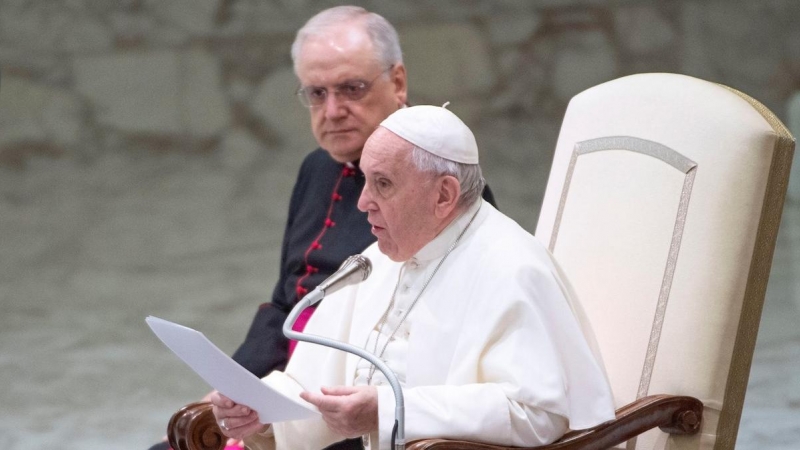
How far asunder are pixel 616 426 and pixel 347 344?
2.06ft

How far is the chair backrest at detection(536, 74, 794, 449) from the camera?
7.81ft

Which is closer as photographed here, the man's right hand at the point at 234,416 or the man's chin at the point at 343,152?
the man's right hand at the point at 234,416

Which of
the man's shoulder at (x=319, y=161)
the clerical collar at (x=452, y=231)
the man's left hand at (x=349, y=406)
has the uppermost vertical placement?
the man's shoulder at (x=319, y=161)

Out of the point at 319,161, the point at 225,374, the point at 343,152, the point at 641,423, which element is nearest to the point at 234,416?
the point at 225,374

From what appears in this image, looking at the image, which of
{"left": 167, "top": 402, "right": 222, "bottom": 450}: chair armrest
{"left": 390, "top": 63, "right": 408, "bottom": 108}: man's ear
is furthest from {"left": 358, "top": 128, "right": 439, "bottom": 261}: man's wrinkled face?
{"left": 390, "top": 63, "right": 408, "bottom": 108}: man's ear

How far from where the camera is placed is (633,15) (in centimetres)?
932

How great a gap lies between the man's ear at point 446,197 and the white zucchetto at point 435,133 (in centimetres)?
5

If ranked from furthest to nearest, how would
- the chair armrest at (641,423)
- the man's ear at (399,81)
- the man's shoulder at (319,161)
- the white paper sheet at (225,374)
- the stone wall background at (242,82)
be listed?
the stone wall background at (242,82) → the man's shoulder at (319,161) → the man's ear at (399,81) → the chair armrest at (641,423) → the white paper sheet at (225,374)

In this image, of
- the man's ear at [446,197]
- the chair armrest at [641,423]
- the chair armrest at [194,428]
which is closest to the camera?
the chair armrest at [641,423]

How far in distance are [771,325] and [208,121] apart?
524 cm

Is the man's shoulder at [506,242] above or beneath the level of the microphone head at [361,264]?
above

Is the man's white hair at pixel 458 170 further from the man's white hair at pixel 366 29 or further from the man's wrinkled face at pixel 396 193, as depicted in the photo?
the man's white hair at pixel 366 29

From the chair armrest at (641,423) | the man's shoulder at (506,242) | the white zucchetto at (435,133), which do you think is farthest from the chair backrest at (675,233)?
the white zucchetto at (435,133)

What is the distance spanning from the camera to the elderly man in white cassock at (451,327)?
221 cm
